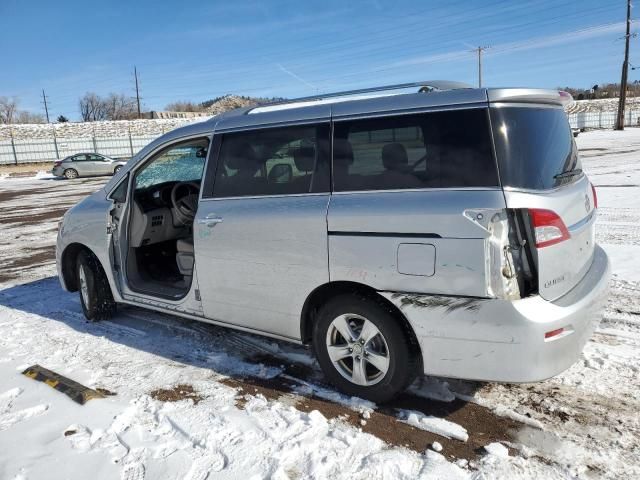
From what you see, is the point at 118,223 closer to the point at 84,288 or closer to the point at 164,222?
the point at 164,222

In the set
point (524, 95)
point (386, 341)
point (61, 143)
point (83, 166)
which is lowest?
point (386, 341)

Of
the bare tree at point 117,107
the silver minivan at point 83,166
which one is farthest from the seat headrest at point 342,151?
the bare tree at point 117,107

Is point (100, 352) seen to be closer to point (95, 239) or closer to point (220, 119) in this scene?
point (95, 239)

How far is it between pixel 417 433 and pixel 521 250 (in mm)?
1224

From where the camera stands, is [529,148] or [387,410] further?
[387,410]

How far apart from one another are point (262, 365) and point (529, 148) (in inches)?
99.9

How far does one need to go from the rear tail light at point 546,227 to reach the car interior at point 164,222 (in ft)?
9.58

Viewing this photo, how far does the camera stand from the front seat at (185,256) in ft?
15.9

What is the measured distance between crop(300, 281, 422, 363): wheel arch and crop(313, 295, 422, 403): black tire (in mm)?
12

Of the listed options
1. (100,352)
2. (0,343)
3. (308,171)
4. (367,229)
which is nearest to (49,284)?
(0,343)

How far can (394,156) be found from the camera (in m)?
3.14

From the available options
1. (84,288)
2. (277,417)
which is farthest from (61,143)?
(277,417)

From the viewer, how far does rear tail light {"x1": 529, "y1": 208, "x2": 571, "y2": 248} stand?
110 inches

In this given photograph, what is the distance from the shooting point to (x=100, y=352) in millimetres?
4547
